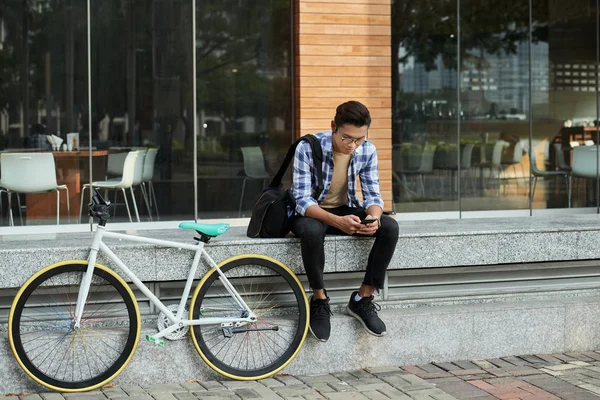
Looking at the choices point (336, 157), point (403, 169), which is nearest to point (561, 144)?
point (403, 169)

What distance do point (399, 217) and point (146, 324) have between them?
5.81 metres

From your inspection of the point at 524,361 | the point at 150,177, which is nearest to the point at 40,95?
the point at 150,177

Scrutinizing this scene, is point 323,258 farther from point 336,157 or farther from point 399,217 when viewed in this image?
point 399,217

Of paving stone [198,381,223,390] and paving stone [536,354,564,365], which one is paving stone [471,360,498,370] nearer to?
paving stone [536,354,564,365]

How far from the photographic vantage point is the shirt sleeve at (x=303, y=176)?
6.66m

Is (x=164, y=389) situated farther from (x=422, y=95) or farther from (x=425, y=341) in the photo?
(x=422, y=95)

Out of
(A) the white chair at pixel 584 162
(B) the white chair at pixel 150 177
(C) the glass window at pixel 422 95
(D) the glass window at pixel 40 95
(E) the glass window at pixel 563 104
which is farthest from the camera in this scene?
(A) the white chair at pixel 584 162

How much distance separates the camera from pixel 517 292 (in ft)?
24.2

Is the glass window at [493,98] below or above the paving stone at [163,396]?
above

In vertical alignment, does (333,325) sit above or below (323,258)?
below

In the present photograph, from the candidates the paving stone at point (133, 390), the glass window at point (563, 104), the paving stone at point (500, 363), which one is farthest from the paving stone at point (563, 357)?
the glass window at point (563, 104)

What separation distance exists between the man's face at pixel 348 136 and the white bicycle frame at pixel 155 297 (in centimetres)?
108

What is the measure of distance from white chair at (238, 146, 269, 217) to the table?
149 cm

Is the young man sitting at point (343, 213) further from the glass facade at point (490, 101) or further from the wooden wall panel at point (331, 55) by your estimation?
the glass facade at point (490, 101)
